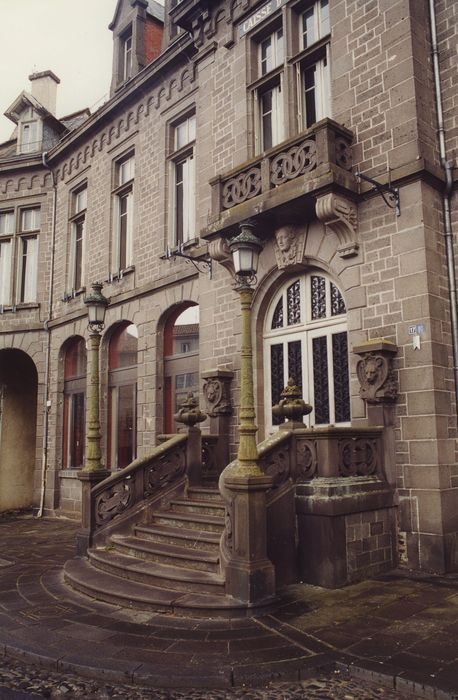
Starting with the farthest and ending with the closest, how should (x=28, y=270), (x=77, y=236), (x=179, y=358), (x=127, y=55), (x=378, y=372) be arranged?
(x=28, y=270), (x=77, y=236), (x=127, y=55), (x=179, y=358), (x=378, y=372)

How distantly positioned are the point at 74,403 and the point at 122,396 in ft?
8.60

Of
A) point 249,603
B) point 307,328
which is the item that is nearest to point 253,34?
point 307,328

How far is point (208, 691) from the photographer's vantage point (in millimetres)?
4348

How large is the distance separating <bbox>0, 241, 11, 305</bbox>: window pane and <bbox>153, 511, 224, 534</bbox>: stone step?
438 inches

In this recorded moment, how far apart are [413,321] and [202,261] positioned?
470 centimetres

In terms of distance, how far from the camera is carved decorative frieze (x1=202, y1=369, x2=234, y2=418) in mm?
10211

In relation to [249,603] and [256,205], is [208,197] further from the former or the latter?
[249,603]

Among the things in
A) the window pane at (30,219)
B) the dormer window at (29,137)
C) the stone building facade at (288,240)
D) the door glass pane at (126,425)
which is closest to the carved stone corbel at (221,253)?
the stone building facade at (288,240)

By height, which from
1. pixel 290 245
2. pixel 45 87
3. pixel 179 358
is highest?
pixel 45 87

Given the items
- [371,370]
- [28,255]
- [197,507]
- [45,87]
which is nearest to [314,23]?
[371,370]

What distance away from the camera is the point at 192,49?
41.3ft

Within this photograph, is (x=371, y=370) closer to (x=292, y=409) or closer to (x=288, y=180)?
(x=292, y=409)

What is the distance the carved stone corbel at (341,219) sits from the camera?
27.4 ft

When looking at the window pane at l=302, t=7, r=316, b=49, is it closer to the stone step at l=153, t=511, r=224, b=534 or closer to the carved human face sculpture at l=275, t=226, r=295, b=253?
the carved human face sculpture at l=275, t=226, r=295, b=253
